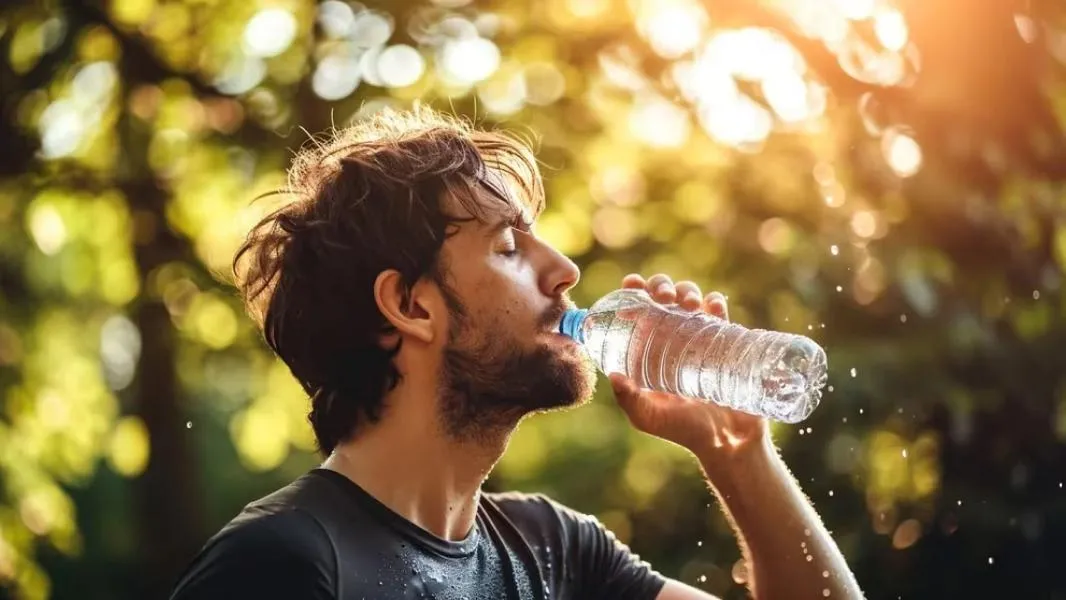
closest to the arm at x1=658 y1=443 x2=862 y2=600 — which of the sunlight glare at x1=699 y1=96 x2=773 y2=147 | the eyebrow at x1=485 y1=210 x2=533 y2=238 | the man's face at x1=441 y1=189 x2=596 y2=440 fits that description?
the man's face at x1=441 y1=189 x2=596 y2=440

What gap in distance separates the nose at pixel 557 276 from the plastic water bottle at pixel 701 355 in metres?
0.04

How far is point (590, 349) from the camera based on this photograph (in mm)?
2033

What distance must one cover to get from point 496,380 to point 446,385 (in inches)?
3.1

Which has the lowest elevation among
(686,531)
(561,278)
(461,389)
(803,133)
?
(686,531)

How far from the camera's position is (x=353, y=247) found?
2006 millimetres

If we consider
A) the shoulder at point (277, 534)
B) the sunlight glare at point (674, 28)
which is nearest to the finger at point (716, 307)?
the shoulder at point (277, 534)

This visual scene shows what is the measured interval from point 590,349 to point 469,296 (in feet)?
0.75

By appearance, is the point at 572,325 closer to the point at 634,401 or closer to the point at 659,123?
the point at 634,401

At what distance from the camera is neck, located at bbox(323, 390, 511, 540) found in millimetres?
1828

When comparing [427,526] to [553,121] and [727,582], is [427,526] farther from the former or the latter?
[553,121]

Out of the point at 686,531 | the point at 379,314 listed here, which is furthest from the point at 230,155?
the point at 379,314

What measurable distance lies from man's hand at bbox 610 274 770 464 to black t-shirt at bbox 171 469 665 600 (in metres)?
0.20

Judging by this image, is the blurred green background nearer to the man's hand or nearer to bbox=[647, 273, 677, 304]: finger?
the man's hand

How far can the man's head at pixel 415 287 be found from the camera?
1.90 metres
